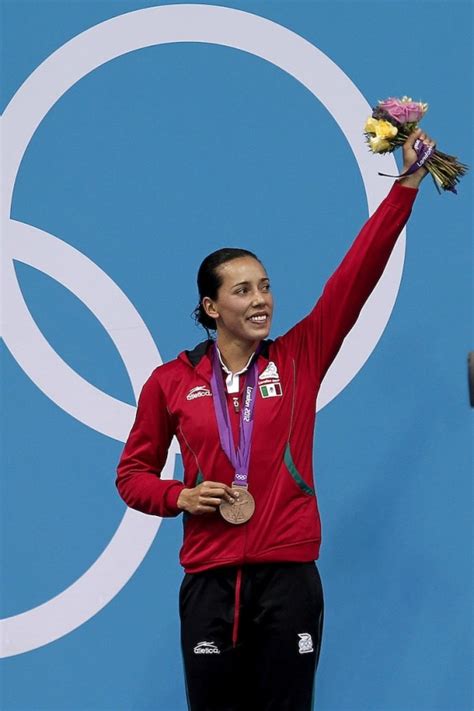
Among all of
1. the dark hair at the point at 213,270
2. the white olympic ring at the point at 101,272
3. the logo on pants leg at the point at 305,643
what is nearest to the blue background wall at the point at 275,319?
the white olympic ring at the point at 101,272

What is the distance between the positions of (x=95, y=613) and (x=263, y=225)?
124 centimetres

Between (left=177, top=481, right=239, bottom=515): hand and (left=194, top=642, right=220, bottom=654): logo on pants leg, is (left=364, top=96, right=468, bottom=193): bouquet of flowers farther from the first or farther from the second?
(left=194, top=642, right=220, bottom=654): logo on pants leg

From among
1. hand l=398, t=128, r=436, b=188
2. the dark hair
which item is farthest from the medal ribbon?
hand l=398, t=128, r=436, b=188

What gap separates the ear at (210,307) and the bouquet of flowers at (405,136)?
552mm

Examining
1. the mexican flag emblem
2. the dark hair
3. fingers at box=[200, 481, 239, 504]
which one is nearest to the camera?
fingers at box=[200, 481, 239, 504]

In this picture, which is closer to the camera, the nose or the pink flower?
the pink flower

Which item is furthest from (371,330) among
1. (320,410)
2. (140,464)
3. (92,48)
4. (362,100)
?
(92,48)

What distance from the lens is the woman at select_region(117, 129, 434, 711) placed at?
2.95m

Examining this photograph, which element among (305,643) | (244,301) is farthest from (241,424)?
(305,643)

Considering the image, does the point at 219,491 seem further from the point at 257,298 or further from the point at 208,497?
the point at 257,298

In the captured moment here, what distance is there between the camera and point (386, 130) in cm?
293

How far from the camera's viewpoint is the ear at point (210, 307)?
3.18 meters

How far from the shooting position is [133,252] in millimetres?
3826

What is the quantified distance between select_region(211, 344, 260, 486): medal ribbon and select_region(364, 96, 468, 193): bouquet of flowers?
605 millimetres
